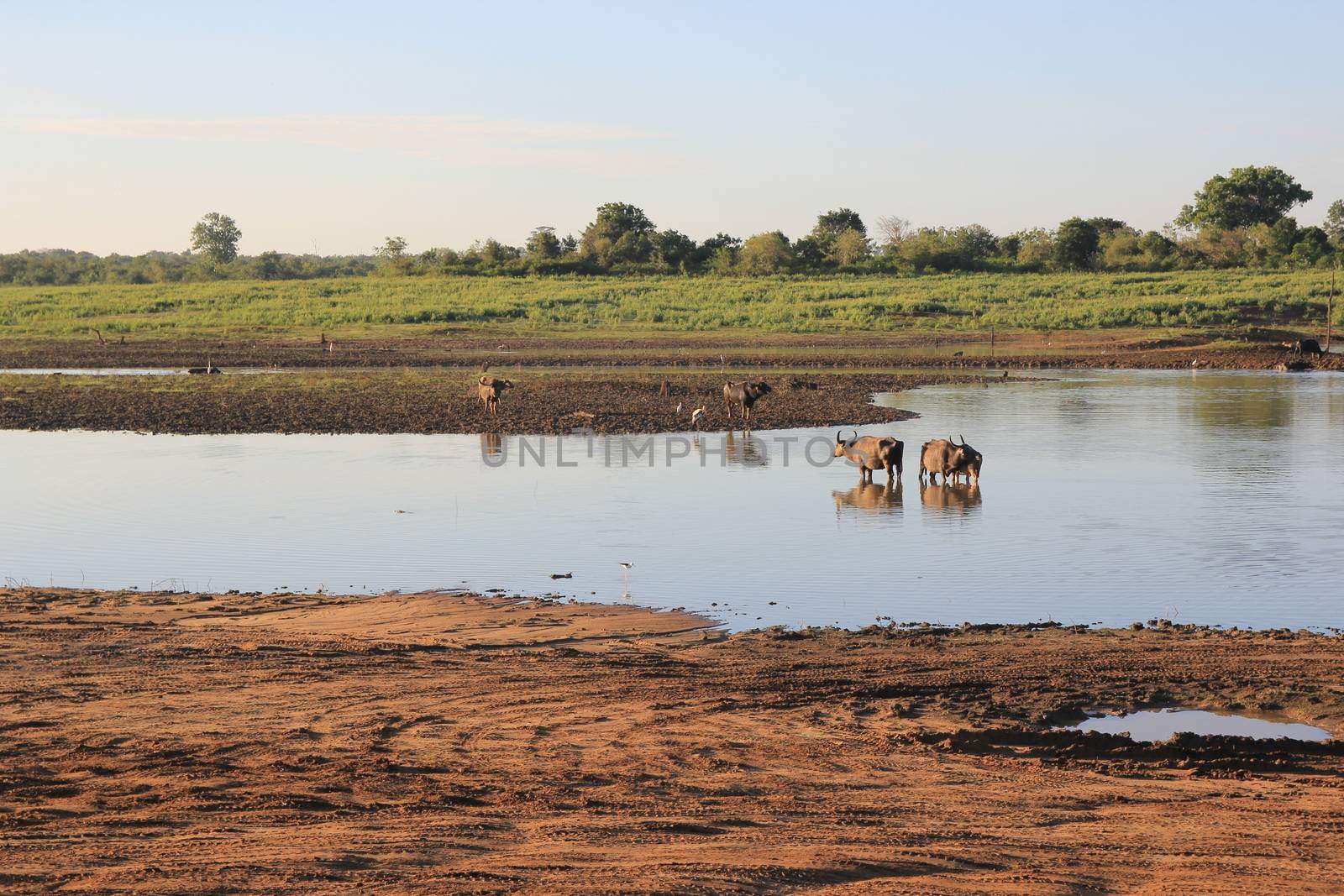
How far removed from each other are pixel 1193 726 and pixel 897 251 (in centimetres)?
8675

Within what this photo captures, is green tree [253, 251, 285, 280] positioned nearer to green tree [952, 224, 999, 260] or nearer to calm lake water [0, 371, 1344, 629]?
green tree [952, 224, 999, 260]

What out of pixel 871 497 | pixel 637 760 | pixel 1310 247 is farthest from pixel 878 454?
pixel 1310 247

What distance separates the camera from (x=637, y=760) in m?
6.78

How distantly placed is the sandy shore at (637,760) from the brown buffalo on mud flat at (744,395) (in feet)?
54.1

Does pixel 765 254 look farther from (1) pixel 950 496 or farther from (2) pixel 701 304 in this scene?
(1) pixel 950 496

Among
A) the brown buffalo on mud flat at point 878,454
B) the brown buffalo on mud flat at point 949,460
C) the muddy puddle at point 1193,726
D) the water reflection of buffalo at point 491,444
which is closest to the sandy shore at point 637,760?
the muddy puddle at point 1193,726

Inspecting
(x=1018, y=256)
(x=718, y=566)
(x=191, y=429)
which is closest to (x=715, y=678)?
(x=718, y=566)

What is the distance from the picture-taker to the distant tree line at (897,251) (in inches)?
3189

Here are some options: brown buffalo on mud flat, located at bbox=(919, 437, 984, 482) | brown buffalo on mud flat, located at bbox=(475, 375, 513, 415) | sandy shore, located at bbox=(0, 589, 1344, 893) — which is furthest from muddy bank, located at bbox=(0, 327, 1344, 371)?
sandy shore, located at bbox=(0, 589, 1344, 893)

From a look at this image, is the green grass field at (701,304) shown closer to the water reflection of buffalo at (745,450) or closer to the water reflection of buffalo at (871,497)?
the water reflection of buffalo at (745,450)

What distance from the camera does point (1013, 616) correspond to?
10516 mm

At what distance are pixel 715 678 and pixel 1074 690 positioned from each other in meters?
2.12

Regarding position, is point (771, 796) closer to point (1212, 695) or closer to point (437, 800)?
point (437, 800)

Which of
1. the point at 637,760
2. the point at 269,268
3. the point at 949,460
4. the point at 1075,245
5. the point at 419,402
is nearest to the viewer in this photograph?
the point at 637,760
